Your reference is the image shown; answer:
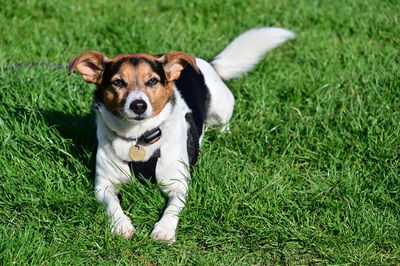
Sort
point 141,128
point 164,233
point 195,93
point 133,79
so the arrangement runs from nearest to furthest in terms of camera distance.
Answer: point 164,233, point 133,79, point 141,128, point 195,93

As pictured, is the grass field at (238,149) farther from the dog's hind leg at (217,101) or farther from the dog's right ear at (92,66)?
the dog's right ear at (92,66)

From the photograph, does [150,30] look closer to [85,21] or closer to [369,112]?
[85,21]

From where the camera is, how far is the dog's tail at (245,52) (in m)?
5.42

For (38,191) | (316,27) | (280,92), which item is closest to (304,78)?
(280,92)

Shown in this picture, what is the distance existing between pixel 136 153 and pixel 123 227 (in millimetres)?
571

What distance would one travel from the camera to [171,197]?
414cm

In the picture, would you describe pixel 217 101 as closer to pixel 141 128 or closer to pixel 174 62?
pixel 174 62

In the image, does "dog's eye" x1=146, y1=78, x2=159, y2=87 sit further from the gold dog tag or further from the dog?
the gold dog tag

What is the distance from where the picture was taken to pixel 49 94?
16.6 feet

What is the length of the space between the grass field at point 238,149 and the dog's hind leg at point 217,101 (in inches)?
4.5

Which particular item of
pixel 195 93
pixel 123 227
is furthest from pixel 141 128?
pixel 195 93

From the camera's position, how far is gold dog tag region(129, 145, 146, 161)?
4.16m

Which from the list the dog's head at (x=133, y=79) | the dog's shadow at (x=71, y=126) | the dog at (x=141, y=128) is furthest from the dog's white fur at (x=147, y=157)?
the dog's shadow at (x=71, y=126)

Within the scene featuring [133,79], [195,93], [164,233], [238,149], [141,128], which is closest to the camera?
[164,233]
